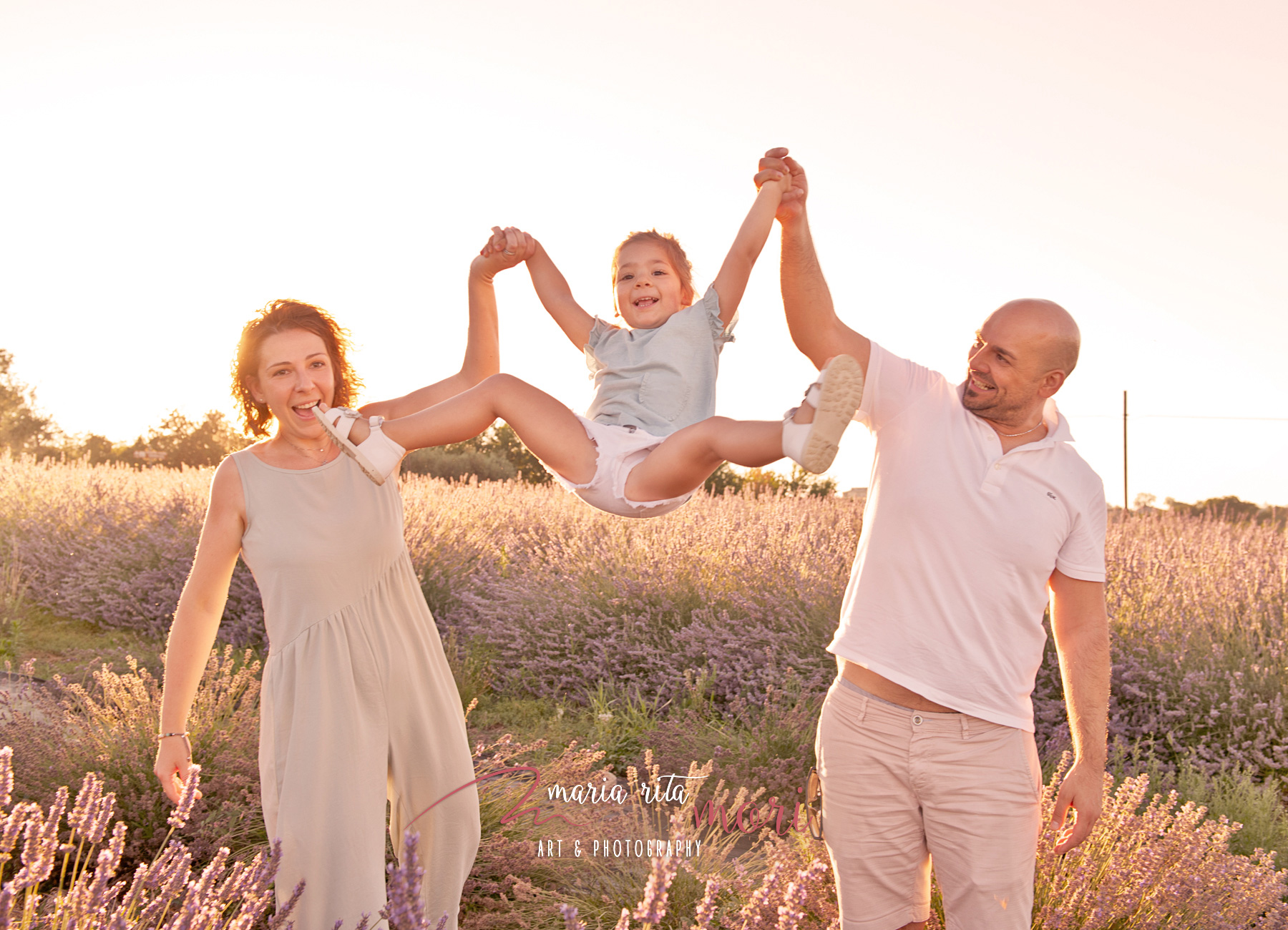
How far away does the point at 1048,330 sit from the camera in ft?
7.69

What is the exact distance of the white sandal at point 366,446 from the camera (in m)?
2.31

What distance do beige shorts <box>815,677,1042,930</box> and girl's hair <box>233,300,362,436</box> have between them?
163 centimetres

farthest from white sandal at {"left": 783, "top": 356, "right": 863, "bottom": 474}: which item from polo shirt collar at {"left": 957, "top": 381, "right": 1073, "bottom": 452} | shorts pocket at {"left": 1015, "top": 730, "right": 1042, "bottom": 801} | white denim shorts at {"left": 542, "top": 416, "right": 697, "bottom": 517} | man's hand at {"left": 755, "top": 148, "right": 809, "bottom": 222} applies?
shorts pocket at {"left": 1015, "top": 730, "right": 1042, "bottom": 801}

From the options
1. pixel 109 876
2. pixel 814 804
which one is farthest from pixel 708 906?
pixel 814 804

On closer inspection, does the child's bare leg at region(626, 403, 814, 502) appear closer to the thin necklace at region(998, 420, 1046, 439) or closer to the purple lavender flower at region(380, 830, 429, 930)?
the thin necklace at region(998, 420, 1046, 439)

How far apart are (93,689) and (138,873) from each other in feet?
14.0

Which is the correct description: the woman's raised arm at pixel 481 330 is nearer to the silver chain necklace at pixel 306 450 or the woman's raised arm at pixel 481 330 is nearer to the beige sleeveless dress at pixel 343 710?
the silver chain necklace at pixel 306 450

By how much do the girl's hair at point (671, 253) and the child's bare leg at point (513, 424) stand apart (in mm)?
767

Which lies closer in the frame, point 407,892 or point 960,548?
point 407,892

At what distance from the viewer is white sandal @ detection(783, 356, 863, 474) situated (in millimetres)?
2152

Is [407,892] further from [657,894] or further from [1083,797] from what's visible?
[1083,797]

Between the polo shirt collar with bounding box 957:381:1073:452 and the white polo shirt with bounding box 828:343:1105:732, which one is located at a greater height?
the polo shirt collar with bounding box 957:381:1073:452

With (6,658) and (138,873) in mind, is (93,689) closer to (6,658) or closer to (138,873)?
(6,658)

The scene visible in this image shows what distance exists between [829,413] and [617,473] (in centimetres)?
63
